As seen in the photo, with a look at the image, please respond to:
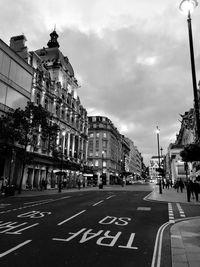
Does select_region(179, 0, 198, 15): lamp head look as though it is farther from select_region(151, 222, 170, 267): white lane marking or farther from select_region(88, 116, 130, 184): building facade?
select_region(88, 116, 130, 184): building facade

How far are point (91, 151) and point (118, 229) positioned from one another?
88.3 meters

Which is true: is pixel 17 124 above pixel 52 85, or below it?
below

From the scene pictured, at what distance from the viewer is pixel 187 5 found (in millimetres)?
7914

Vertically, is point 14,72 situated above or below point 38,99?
above

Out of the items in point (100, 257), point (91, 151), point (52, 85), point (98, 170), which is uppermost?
point (52, 85)

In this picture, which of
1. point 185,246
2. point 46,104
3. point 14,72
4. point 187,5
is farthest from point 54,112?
point 185,246

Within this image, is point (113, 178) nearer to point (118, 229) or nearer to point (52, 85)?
point (52, 85)

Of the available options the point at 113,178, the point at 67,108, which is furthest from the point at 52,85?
the point at 113,178

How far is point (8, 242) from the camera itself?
728 centimetres

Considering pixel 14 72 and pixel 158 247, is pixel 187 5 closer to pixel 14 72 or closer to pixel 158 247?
pixel 158 247

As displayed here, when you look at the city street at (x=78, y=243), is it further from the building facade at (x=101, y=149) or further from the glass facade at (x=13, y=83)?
the building facade at (x=101, y=149)

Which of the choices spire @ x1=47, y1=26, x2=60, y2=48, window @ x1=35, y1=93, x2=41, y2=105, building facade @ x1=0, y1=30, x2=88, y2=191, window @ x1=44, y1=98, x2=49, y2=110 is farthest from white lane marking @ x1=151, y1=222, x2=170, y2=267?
spire @ x1=47, y1=26, x2=60, y2=48

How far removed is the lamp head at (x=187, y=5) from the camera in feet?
25.7

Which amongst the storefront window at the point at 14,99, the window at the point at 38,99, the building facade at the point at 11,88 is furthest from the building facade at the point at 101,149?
the storefront window at the point at 14,99
